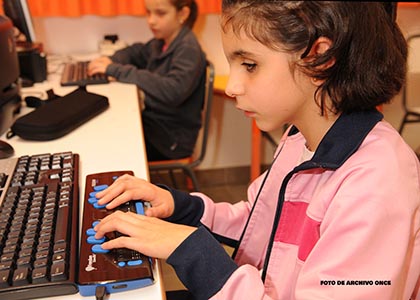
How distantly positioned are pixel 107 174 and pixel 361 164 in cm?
50

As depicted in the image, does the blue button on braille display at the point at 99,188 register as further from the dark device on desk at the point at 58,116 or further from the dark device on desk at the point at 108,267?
the dark device on desk at the point at 58,116

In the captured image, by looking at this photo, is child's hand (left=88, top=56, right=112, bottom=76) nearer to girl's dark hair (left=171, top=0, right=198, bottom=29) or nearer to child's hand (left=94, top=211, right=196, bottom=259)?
girl's dark hair (left=171, top=0, right=198, bottom=29)

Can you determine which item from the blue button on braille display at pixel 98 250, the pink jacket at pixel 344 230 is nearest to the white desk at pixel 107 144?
the blue button on braille display at pixel 98 250

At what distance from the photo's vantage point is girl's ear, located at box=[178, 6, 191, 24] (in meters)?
2.09

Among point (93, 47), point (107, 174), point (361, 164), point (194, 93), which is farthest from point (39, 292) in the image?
point (93, 47)

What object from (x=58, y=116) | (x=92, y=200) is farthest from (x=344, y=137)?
(x=58, y=116)

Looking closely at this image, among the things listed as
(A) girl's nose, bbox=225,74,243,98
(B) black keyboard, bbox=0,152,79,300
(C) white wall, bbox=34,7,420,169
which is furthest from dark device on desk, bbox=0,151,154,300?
(C) white wall, bbox=34,7,420,169

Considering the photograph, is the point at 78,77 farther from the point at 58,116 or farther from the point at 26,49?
the point at 58,116

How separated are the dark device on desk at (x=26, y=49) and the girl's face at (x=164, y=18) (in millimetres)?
502

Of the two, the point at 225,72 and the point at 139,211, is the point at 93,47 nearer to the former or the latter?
the point at 225,72

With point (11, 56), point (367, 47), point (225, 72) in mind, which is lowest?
point (225, 72)

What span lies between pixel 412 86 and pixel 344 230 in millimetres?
392

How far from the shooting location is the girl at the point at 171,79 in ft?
6.26

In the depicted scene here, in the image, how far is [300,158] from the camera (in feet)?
2.98
